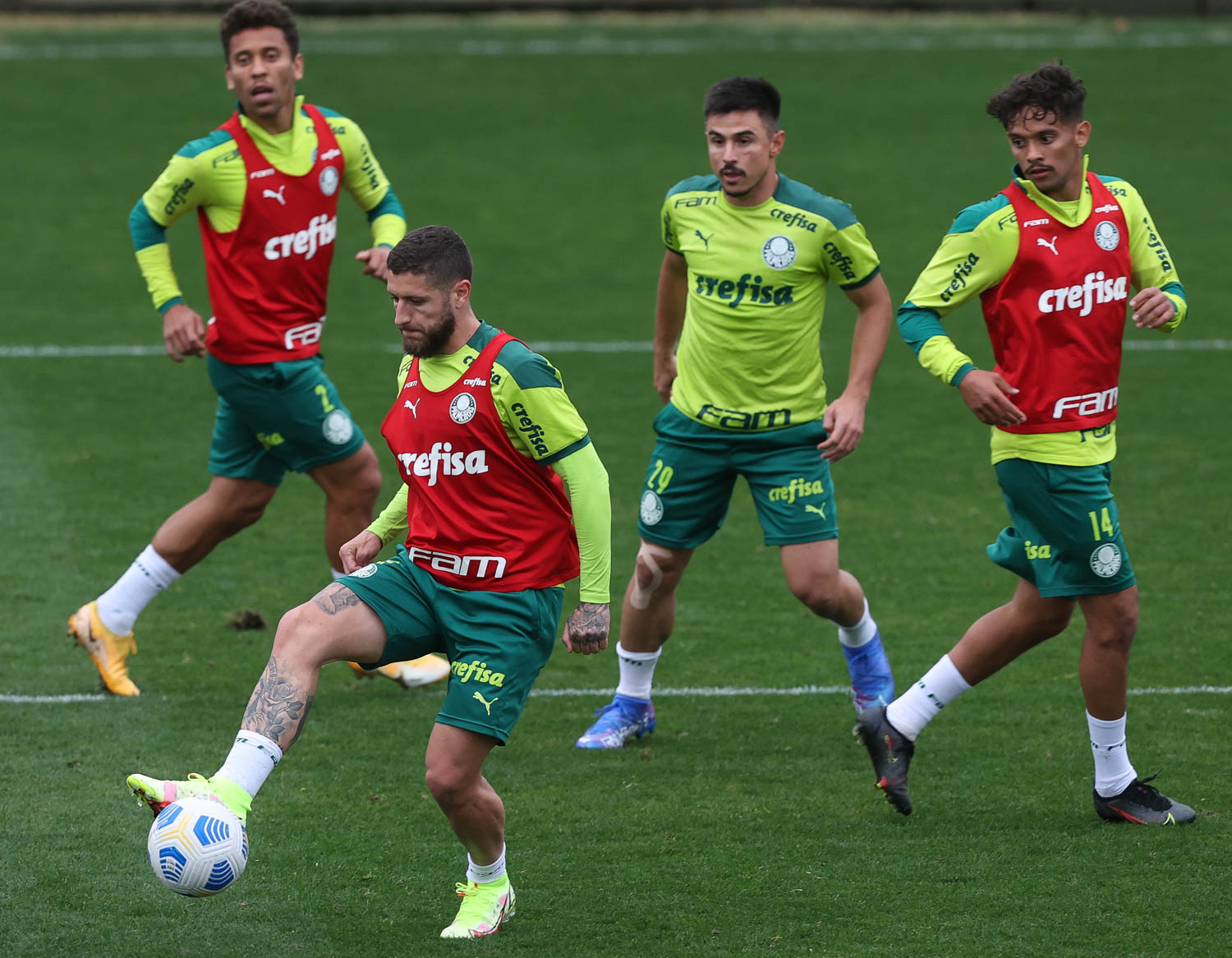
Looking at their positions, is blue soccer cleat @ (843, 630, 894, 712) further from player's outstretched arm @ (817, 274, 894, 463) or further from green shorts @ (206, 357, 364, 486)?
green shorts @ (206, 357, 364, 486)

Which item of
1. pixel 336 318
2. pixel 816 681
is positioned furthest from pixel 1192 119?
pixel 816 681

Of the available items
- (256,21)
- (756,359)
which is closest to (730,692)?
(756,359)

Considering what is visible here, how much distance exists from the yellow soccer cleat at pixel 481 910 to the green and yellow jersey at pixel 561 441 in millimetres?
878

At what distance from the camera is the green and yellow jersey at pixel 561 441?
462 centimetres

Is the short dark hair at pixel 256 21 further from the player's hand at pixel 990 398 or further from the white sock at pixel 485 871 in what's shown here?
the white sock at pixel 485 871

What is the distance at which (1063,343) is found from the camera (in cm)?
535

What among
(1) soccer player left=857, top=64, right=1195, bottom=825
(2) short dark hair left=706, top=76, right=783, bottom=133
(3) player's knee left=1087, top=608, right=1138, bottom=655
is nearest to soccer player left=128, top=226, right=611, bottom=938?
(1) soccer player left=857, top=64, right=1195, bottom=825

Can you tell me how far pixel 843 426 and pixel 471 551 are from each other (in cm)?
163

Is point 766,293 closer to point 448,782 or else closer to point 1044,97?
point 1044,97

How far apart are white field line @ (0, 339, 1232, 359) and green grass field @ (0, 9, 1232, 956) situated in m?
0.10

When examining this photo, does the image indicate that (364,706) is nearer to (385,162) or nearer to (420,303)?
(420,303)

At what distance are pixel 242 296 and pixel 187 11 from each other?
15551 mm

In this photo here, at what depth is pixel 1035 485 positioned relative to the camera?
17.7ft

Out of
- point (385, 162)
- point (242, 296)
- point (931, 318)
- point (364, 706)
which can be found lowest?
point (385, 162)
